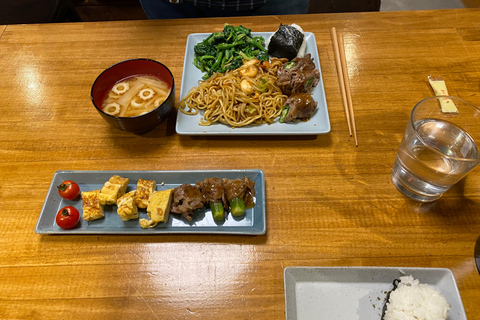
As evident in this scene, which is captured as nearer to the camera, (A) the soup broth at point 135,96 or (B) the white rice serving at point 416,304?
(B) the white rice serving at point 416,304

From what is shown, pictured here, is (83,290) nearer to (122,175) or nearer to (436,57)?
(122,175)

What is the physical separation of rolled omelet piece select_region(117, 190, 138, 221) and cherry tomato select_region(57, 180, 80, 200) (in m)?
0.30

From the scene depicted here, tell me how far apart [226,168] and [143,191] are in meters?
0.50

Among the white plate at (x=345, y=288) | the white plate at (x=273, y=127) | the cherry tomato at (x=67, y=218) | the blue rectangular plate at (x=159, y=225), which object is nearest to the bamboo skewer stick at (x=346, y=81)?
the white plate at (x=273, y=127)

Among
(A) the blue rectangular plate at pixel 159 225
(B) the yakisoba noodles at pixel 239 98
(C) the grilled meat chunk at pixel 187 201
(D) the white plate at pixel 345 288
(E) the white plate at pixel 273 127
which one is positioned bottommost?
(D) the white plate at pixel 345 288

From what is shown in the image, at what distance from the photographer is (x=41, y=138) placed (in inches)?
81.5

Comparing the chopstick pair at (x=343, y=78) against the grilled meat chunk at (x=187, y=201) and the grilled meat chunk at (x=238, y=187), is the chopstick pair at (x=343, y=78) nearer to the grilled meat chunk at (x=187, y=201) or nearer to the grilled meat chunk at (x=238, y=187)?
the grilled meat chunk at (x=238, y=187)

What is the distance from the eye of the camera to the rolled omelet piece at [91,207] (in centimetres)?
162

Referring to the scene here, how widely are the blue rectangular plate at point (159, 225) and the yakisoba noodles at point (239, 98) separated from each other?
394 millimetres

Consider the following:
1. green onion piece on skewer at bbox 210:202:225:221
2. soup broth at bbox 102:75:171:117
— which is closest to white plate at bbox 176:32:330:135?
soup broth at bbox 102:75:171:117

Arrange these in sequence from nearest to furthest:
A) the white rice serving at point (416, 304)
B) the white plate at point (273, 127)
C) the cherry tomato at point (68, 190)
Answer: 1. the white rice serving at point (416, 304)
2. the cherry tomato at point (68, 190)
3. the white plate at point (273, 127)

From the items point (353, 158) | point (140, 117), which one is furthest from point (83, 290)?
point (353, 158)

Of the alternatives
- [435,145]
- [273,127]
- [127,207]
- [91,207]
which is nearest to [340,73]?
[273,127]

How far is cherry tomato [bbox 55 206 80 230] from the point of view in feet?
5.22
